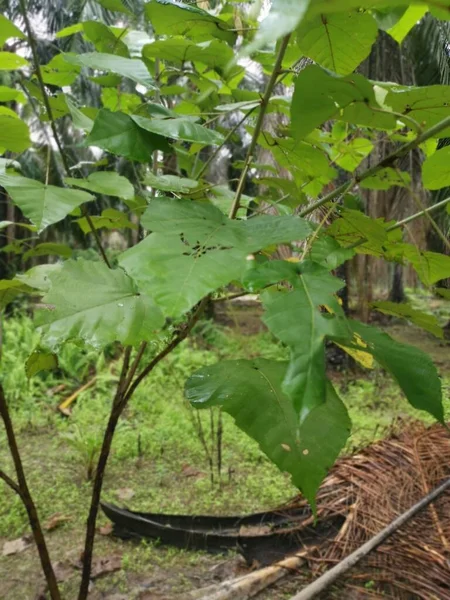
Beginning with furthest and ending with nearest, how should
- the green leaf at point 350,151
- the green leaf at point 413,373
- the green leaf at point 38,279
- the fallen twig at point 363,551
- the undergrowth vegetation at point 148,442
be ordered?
the undergrowth vegetation at point 148,442 → the fallen twig at point 363,551 → the green leaf at point 350,151 → the green leaf at point 38,279 → the green leaf at point 413,373

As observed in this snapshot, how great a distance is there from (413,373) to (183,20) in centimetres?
36

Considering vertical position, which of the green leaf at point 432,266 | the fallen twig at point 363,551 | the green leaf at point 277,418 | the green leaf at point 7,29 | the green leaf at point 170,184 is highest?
the green leaf at point 7,29

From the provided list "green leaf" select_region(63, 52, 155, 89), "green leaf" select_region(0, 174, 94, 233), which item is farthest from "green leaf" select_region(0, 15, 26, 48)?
"green leaf" select_region(0, 174, 94, 233)

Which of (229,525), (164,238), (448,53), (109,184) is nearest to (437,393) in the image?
(164,238)

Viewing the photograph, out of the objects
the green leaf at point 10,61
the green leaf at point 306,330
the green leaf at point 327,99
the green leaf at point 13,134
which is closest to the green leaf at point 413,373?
the green leaf at point 306,330

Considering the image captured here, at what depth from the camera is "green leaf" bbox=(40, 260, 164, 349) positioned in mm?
334

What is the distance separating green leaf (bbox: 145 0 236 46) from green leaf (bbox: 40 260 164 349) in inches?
8.8

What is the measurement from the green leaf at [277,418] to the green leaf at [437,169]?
0.22 m

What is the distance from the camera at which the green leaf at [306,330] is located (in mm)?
216

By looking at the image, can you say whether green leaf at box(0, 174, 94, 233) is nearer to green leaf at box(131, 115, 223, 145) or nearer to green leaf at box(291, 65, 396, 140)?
green leaf at box(131, 115, 223, 145)

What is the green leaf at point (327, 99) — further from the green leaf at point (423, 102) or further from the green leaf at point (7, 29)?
the green leaf at point (7, 29)

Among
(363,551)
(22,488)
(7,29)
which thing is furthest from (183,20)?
(363,551)

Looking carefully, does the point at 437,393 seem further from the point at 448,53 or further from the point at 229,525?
the point at 229,525

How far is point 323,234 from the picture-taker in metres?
0.45
